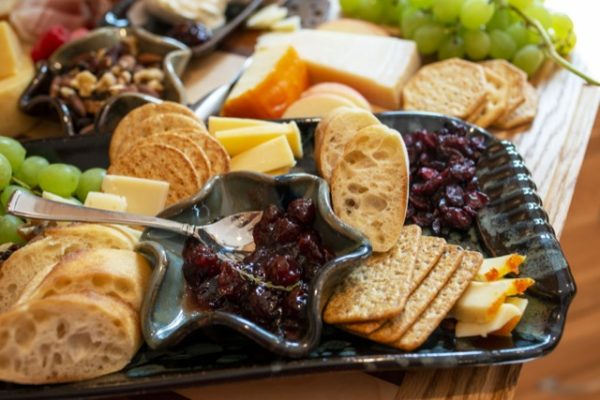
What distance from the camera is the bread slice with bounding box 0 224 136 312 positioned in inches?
62.1

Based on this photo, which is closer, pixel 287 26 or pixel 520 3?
pixel 520 3

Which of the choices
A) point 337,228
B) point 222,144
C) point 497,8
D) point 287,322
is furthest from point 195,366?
point 497,8

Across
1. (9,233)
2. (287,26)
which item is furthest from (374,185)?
(287,26)

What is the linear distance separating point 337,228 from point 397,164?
25cm

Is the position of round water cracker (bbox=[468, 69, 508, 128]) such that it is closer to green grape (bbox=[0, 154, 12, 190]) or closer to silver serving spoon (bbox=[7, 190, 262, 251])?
silver serving spoon (bbox=[7, 190, 262, 251])

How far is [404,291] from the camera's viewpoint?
1419 mm

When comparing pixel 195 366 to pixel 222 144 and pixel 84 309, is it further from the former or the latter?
pixel 222 144

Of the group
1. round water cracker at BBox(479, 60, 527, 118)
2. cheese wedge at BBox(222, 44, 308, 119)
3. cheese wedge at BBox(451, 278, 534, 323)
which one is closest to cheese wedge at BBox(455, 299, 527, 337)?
cheese wedge at BBox(451, 278, 534, 323)

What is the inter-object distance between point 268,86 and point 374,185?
0.88m

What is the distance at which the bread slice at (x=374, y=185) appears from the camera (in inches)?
62.6

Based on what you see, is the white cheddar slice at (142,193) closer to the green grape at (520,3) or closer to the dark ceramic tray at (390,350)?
the dark ceramic tray at (390,350)

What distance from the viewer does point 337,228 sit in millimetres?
1513

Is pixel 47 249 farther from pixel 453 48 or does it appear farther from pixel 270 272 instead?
pixel 453 48

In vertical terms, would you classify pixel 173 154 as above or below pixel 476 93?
below
